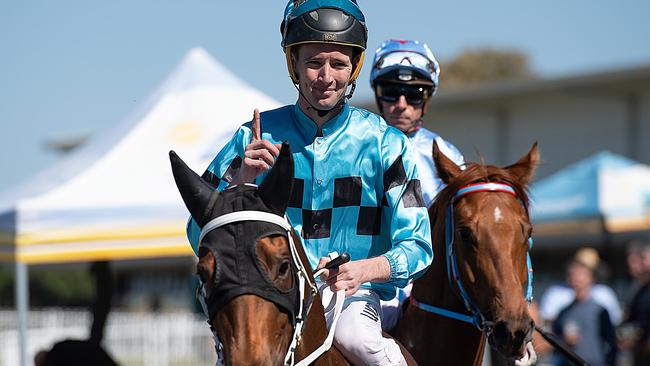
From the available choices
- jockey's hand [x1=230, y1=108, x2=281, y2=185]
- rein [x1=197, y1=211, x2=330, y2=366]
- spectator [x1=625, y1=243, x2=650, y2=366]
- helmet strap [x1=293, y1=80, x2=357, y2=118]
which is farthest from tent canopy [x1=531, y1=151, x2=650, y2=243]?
rein [x1=197, y1=211, x2=330, y2=366]

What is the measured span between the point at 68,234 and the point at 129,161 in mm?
849

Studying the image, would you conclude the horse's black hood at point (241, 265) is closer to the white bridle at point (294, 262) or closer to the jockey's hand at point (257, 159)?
the white bridle at point (294, 262)

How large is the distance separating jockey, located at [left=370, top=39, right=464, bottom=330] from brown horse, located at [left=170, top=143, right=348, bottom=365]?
2348mm

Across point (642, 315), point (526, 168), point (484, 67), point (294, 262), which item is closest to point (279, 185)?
point (294, 262)

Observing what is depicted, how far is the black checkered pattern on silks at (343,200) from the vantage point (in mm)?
3455

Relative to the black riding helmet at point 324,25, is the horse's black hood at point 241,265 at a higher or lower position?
lower

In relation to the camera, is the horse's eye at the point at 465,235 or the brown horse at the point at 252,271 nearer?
the brown horse at the point at 252,271

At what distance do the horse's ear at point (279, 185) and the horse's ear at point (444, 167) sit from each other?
2002 millimetres

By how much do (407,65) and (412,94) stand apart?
15 cm

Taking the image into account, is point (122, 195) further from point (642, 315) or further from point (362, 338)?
point (642, 315)

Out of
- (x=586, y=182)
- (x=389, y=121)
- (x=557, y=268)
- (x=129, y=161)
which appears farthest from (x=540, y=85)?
(x=389, y=121)

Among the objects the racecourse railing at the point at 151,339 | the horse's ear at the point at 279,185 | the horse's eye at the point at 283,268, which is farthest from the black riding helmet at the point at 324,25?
the racecourse railing at the point at 151,339

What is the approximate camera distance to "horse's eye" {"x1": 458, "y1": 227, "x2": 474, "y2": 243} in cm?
448

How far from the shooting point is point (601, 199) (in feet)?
42.3
